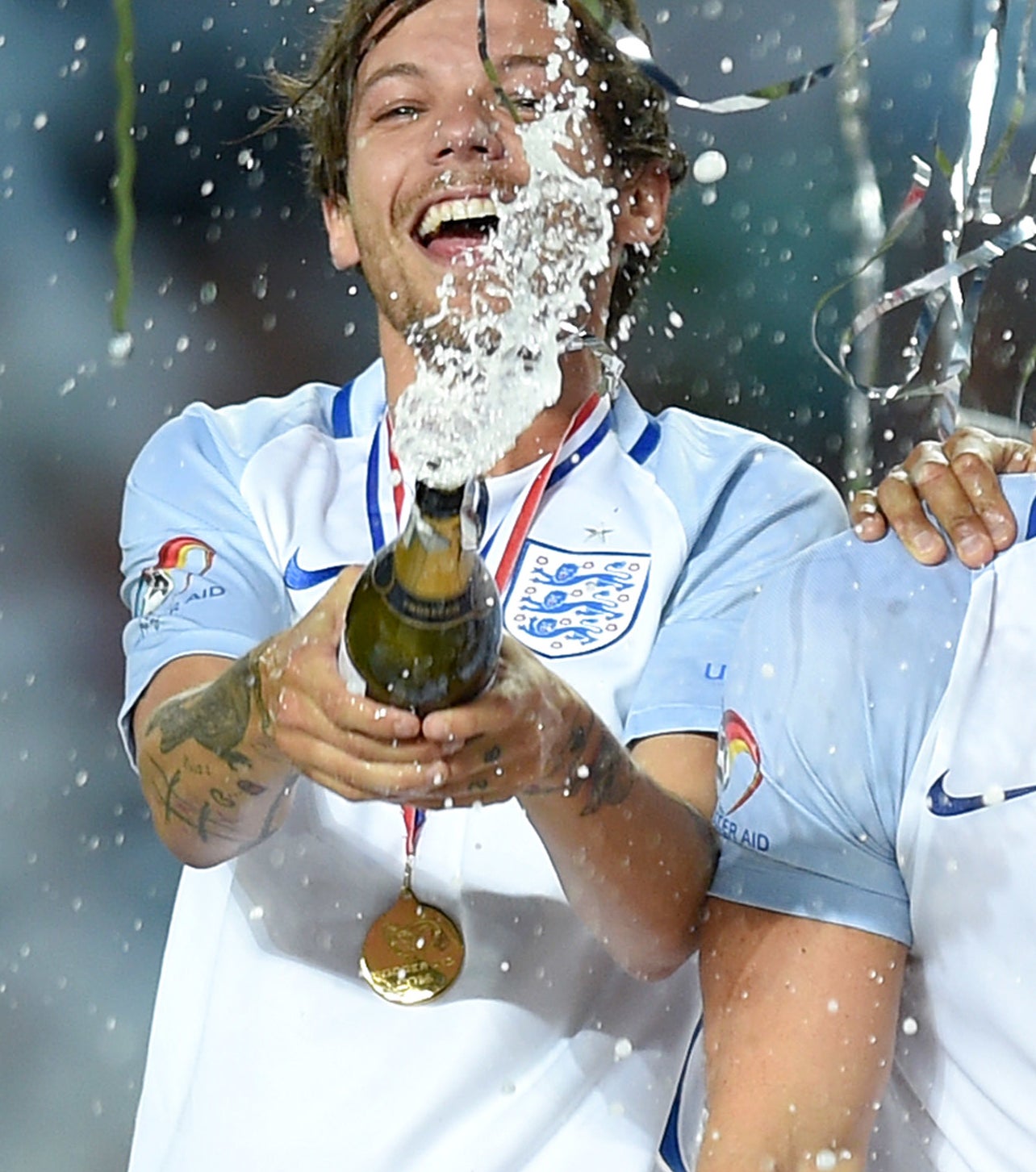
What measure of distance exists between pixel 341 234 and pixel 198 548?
Result: 9.6 inches

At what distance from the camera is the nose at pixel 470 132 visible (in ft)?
3.19

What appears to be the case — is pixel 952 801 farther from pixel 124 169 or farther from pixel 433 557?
pixel 124 169

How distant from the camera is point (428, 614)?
1.99 feet

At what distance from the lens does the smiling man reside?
0.83 m

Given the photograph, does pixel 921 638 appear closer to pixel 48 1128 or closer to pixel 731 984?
pixel 731 984

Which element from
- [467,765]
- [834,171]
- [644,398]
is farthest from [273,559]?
[834,171]

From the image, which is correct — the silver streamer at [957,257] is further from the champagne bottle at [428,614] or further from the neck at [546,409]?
the champagne bottle at [428,614]

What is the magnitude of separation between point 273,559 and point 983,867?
0.40m

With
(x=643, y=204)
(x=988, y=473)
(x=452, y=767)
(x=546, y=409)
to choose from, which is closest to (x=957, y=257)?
(x=643, y=204)

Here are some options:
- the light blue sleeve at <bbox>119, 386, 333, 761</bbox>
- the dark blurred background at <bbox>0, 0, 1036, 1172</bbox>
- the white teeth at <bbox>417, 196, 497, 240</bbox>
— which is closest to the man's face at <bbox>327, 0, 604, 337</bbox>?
the white teeth at <bbox>417, 196, 497, 240</bbox>

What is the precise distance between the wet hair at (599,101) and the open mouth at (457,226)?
12 centimetres

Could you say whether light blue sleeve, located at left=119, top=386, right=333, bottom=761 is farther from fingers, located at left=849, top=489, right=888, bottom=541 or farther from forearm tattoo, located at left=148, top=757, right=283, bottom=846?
fingers, located at left=849, top=489, right=888, bottom=541

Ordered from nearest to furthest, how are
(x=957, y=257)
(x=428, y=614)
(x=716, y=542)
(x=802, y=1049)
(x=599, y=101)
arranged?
1. (x=428, y=614)
2. (x=802, y=1049)
3. (x=716, y=542)
4. (x=599, y=101)
5. (x=957, y=257)

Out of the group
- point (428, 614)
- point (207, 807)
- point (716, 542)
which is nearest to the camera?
point (428, 614)
